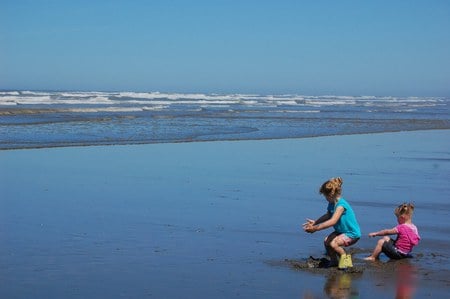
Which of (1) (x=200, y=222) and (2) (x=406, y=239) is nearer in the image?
(2) (x=406, y=239)

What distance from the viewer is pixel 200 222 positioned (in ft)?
28.6

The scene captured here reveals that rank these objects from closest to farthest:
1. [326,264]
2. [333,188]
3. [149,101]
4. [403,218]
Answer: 1. [326,264]
2. [333,188]
3. [403,218]
4. [149,101]

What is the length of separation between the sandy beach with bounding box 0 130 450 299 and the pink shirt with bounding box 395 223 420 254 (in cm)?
16

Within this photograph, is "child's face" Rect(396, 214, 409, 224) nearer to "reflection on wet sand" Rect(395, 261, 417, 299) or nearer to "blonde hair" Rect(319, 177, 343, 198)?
"reflection on wet sand" Rect(395, 261, 417, 299)

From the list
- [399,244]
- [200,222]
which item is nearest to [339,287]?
[399,244]

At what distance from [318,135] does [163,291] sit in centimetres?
1885

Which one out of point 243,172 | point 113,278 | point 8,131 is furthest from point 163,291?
point 8,131

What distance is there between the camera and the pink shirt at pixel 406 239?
740cm

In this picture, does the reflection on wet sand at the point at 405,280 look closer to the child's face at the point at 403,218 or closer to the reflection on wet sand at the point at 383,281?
the reflection on wet sand at the point at 383,281

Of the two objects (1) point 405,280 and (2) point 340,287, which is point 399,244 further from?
(2) point 340,287

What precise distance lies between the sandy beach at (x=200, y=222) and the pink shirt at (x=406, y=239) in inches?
6.2

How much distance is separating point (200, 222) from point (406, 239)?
2547 millimetres

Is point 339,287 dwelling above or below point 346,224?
below

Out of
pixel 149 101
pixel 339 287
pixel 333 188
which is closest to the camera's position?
pixel 339 287
